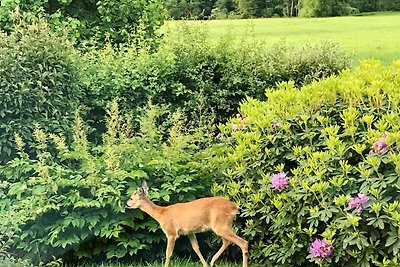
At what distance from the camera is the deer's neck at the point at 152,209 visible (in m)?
5.00

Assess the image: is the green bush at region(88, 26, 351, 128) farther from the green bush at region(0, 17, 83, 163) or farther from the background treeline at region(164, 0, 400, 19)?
the background treeline at region(164, 0, 400, 19)

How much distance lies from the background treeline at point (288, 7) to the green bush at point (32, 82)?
7.89 m

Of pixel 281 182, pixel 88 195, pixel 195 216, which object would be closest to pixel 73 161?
pixel 88 195

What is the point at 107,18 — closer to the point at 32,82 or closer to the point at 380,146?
the point at 32,82

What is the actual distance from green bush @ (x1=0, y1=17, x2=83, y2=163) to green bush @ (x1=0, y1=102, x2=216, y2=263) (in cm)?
19

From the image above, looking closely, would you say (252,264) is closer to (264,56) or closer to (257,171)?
(257,171)

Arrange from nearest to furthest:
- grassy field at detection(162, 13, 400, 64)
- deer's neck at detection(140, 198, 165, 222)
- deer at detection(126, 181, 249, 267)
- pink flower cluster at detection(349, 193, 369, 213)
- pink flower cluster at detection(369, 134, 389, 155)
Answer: pink flower cluster at detection(349, 193, 369, 213) < pink flower cluster at detection(369, 134, 389, 155) < deer at detection(126, 181, 249, 267) < deer's neck at detection(140, 198, 165, 222) < grassy field at detection(162, 13, 400, 64)

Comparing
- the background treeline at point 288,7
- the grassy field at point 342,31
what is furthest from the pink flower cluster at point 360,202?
the background treeline at point 288,7

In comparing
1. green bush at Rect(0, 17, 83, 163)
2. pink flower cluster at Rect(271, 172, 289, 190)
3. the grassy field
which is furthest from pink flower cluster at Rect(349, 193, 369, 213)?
the grassy field

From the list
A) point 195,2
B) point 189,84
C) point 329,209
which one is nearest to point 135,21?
point 189,84

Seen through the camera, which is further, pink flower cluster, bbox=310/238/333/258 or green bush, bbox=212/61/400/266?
pink flower cluster, bbox=310/238/333/258

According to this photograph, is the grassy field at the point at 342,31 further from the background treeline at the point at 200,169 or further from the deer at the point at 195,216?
the deer at the point at 195,216

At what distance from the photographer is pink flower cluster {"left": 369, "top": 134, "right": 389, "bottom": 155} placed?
14.7ft

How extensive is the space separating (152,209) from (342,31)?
9065mm
